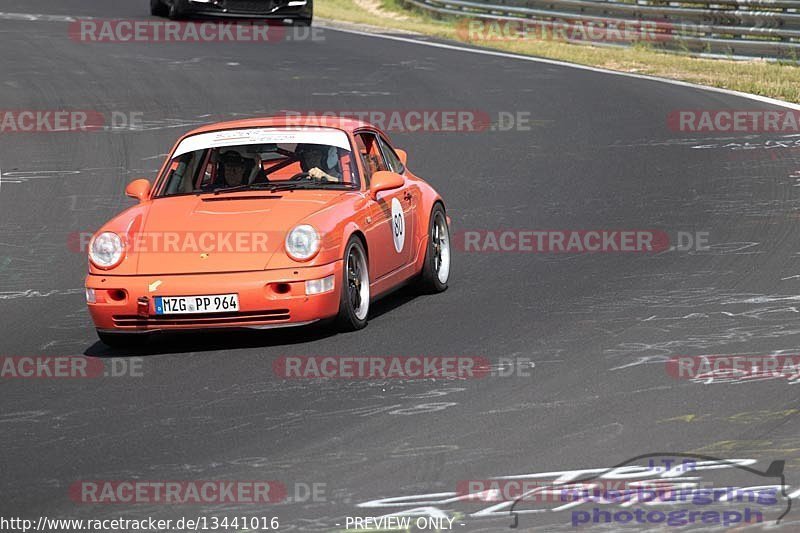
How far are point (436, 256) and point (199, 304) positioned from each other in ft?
8.13

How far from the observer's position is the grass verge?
20.9m

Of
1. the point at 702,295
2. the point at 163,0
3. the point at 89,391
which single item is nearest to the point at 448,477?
the point at 89,391

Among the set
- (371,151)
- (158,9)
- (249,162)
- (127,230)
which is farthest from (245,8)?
(127,230)

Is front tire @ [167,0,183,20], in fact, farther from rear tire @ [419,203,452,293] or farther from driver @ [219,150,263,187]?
driver @ [219,150,263,187]

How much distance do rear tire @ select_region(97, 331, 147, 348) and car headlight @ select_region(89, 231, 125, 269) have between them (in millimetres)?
391

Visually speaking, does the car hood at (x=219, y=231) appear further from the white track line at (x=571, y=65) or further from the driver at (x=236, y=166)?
the white track line at (x=571, y=65)

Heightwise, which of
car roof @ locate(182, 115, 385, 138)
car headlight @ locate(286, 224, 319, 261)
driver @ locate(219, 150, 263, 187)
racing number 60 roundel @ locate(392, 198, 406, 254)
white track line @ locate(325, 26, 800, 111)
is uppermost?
car roof @ locate(182, 115, 385, 138)

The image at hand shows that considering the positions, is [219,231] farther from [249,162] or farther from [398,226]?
[398,226]

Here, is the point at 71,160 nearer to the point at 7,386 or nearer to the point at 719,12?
the point at 7,386

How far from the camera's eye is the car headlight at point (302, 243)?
349 inches

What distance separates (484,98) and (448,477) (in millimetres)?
14416

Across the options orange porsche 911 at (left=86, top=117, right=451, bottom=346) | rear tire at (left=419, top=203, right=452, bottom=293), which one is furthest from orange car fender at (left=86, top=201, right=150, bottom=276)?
rear tire at (left=419, top=203, right=452, bottom=293)

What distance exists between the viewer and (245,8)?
26672mm

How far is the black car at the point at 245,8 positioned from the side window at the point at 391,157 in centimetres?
1599
